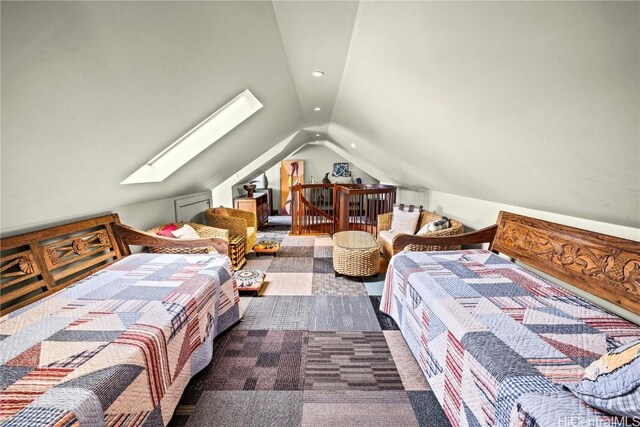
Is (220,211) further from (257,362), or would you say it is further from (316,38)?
(316,38)

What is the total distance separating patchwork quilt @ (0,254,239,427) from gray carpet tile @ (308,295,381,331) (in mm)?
868

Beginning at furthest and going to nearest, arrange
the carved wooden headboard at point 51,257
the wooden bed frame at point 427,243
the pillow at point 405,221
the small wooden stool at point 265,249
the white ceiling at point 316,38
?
1. the small wooden stool at point 265,249
2. the pillow at point 405,221
3. the carved wooden headboard at point 51,257
4. the wooden bed frame at point 427,243
5. the white ceiling at point 316,38

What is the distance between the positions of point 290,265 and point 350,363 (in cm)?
203

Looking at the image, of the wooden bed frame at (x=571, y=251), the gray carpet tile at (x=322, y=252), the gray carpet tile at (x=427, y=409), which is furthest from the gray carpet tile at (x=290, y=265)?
the gray carpet tile at (x=427, y=409)

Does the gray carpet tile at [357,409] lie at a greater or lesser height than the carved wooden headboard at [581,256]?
lesser

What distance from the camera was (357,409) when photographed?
1494mm

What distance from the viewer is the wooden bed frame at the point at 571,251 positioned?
1405mm

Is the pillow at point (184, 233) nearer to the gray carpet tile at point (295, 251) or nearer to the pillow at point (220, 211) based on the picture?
the pillow at point (220, 211)

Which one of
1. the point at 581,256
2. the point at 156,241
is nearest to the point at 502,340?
the point at 581,256

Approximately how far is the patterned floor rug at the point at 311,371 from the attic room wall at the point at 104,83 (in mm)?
1384

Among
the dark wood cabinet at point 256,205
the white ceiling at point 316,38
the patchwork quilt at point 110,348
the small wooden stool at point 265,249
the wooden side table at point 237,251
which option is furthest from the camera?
the dark wood cabinet at point 256,205

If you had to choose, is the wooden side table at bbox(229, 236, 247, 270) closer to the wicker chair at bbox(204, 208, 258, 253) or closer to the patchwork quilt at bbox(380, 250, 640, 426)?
the wicker chair at bbox(204, 208, 258, 253)

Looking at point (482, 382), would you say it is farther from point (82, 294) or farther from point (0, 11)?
point (82, 294)

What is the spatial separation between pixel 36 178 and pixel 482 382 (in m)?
2.18
